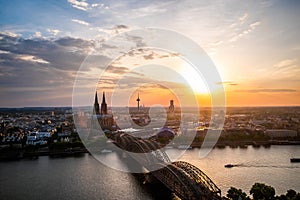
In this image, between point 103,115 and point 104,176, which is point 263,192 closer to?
point 104,176

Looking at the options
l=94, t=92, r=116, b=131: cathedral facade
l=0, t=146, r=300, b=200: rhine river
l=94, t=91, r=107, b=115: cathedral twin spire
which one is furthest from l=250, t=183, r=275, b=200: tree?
l=94, t=91, r=107, b=115: cathedral twin spire

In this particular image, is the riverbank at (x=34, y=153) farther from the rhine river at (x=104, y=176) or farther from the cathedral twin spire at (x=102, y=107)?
the cathedral twin spire at (x=102, y=107)

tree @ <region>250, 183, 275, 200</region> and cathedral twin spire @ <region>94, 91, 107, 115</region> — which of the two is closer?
tree @ <region>250, 183, 275, 200</region>

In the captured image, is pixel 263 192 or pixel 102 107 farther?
pixel 102 107

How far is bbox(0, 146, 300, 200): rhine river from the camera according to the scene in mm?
5855

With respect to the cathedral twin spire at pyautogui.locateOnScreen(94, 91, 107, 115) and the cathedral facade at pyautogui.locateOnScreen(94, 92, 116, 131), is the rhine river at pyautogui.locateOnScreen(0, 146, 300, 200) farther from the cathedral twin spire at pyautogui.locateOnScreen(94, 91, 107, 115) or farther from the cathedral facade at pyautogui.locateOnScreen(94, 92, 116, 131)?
the cathedral twin spire at pyautogui.locateOnScreen(94, 91, 107, 115)

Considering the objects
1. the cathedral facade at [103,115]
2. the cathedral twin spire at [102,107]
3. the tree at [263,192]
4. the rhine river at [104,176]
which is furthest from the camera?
the cathedral twin spire at [102,107]

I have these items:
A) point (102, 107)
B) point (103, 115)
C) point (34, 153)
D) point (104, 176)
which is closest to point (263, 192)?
point (104, 176)

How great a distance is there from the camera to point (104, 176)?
281 inches

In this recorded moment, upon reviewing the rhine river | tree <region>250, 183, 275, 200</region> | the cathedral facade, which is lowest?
the rhine river

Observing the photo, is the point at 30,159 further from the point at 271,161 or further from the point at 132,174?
the point at 271,161

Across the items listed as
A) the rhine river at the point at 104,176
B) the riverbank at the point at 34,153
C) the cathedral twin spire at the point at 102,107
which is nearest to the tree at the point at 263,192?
the rhine river at the point at 104,176

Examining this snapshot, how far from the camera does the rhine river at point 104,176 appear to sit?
586 cm

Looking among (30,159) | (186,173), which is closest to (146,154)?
(186,173)
